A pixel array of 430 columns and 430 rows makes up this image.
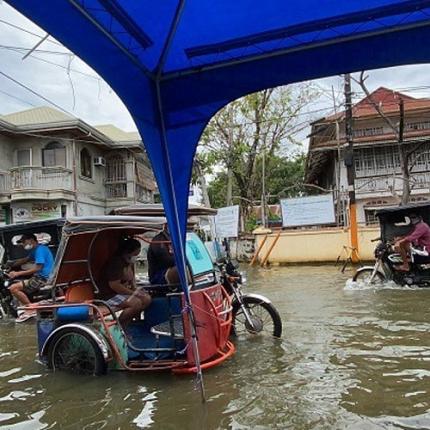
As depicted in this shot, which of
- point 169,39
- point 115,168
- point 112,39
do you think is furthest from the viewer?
point 115,168

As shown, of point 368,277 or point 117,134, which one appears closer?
point 368,277

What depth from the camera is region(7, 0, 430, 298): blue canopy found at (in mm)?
3416

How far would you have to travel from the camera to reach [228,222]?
21.1 metres

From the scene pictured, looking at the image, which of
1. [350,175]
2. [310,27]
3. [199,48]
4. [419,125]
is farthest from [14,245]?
[419,125]

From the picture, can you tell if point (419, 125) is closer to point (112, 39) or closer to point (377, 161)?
point (377, 161)

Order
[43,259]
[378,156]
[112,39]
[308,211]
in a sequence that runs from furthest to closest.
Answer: [378,156], [308,211], [43,259], [112,39]

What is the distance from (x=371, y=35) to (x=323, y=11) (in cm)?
42

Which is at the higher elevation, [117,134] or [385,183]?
[117,134]

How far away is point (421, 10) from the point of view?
11.3ft

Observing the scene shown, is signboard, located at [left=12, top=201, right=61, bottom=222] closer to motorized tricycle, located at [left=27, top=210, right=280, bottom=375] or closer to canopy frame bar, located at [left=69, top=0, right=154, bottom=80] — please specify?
motorized tricycle, located at [left=27, top=210, right=280, bottom=375]

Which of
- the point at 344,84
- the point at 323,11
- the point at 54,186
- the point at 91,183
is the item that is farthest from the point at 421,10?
the point at 91,183

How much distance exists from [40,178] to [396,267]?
54.9 ft

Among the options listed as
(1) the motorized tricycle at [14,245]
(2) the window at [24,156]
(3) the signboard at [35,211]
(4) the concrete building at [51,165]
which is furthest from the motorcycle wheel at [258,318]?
(2) the window at [24,156]

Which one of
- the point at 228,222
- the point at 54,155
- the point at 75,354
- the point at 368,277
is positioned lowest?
the point at 75,354
